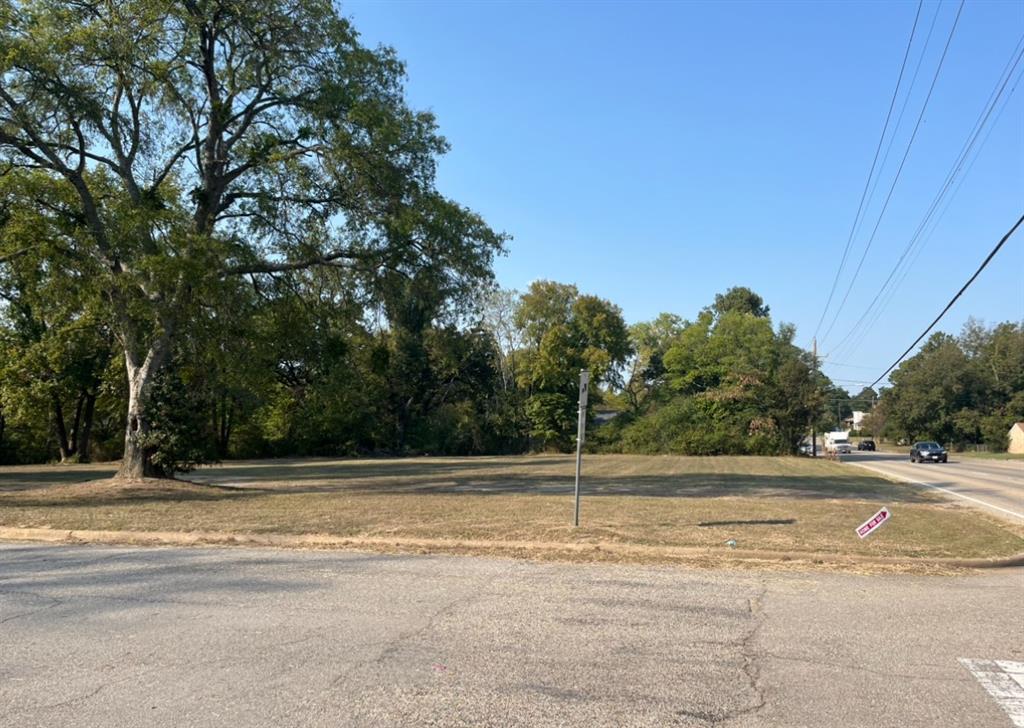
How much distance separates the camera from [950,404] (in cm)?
8588

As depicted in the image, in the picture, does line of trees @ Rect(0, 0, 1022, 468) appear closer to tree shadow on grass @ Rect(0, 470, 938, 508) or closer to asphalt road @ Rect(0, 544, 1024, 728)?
tree shadow on grass @ Rect(0, 470, 938, 508)

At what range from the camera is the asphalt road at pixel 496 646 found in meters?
4.75

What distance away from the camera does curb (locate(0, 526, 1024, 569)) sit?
33.6ft

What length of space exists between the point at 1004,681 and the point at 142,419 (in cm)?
2085

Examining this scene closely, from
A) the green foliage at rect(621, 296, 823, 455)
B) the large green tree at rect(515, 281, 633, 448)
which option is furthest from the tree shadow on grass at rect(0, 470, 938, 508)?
the large green tree at rect(515, 281, 633, 448)

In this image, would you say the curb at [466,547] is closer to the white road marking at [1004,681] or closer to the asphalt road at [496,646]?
the asphalt road at [496,646]

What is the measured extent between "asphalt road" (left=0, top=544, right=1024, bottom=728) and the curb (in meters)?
0.83

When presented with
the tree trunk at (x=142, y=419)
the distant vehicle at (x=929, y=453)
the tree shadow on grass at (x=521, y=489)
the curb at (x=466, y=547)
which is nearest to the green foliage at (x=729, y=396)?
the distant vehicle at (x=929, y=453)

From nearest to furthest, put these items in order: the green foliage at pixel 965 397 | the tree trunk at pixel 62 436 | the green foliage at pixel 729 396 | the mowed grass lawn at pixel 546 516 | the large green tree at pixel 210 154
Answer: the mowed grass lawn at pixel 546 516, the large green tree at pixel 210 154, the tree trunk at pixel 62 436, the green foliage at pixel 729 396, the green foliage at pixel 965 397

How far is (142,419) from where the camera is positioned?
2102 centimetres

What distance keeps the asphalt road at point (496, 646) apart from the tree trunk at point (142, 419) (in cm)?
1208

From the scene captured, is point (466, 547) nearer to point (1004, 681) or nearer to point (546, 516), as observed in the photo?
point (546, 516)

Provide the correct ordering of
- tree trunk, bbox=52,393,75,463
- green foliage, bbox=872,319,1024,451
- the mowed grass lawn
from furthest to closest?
green foliage, bbox=872,319,1024,451, tree trunk, bbox=52,393,75,463, the mowed grass lawn

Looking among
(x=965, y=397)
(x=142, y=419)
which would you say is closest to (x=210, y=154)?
(x=142, y=419)
